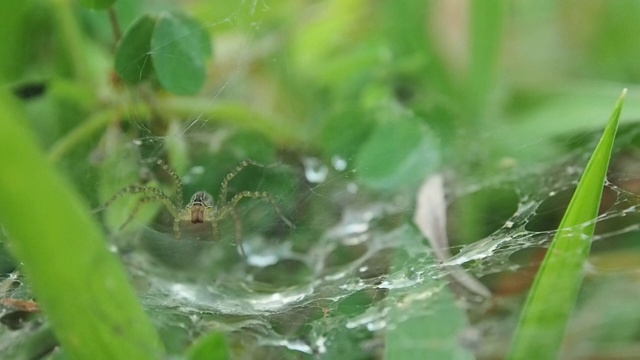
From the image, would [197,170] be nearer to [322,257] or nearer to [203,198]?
[203,198]

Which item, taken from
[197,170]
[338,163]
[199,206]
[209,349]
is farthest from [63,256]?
[338,163]

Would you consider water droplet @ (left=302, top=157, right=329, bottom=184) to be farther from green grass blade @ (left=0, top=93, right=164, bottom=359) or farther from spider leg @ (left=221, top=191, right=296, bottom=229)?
green grass blade @ (left=0, top=93, right=164, bottom=359)

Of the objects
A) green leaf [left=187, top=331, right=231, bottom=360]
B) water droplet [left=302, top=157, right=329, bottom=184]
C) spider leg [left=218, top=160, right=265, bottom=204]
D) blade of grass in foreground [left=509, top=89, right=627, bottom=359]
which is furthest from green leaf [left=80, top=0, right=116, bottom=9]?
blade of grass in foreground [left=509, top=89, right=627, bottom=359]

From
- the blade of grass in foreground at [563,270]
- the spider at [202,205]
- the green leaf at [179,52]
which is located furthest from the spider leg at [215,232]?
the blade of grass in foreground at [563,270]

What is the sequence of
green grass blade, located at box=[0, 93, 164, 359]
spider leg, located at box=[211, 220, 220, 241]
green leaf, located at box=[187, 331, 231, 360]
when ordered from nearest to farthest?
green grass blade, located at box=[0, 93, 164, 359] < green leaf, located at box=[187, 331, 231, 360] < spider leg, located at box=[211, 220, 220, 241]

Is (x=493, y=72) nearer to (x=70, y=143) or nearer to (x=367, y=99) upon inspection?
(x=367, y=99)

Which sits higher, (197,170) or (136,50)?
(136,50)
